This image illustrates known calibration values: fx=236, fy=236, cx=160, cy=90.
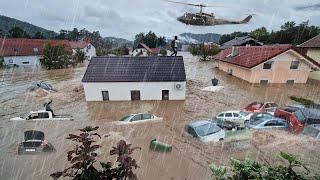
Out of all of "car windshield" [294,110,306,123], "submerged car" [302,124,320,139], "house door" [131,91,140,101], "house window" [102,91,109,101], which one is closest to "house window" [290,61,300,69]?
"car windshield" [294,110,306,123]

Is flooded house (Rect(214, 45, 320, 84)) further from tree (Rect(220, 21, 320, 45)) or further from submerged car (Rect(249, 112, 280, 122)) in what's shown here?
tree (Rect(220, 21, 320, 45))

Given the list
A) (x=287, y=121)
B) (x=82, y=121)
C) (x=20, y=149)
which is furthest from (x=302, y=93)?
(x=20, y=149)

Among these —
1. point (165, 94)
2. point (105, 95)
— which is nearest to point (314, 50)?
point (165, 94)

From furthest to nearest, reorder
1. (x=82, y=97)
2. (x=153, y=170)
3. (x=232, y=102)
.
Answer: (x=82, y=97), (x=232, y=102), (x=153, y=170)

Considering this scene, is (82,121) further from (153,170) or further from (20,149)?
(153,170)

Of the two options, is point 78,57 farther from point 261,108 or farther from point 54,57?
point 261,108

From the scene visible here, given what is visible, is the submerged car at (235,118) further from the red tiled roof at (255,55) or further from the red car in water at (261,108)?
the red tiled roof at (255,55)
